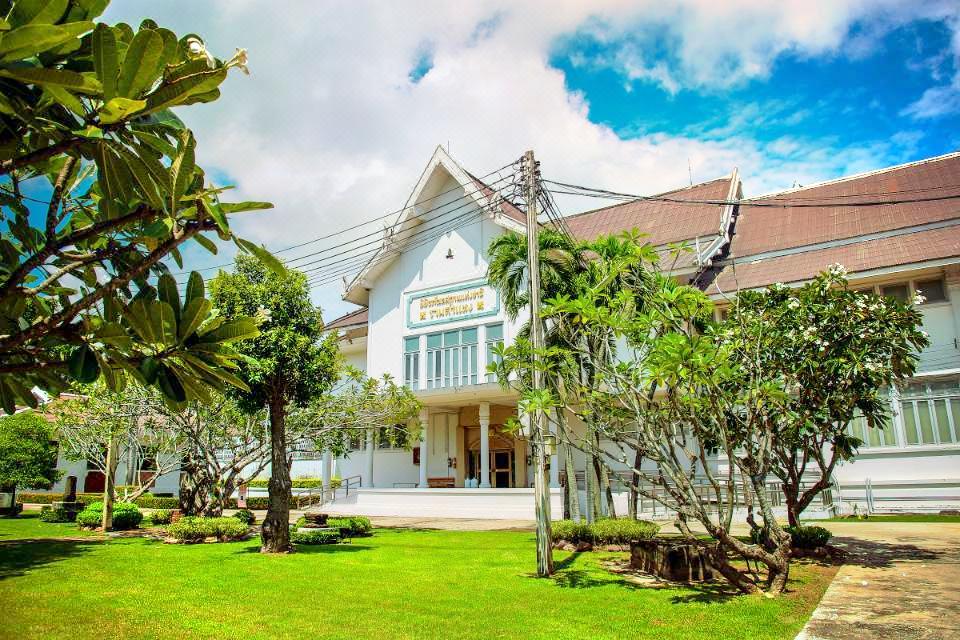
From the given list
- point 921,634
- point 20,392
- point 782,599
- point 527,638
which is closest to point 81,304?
point 20,392

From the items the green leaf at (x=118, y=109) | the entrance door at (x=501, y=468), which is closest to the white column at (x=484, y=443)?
the entrance door at (x=501, y=468)

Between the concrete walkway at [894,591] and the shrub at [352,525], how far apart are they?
485 inches

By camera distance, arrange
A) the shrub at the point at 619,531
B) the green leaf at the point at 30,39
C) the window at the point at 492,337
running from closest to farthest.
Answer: the green leaf at the point at 30,39 < the shrub at the point at 619,531 < the window at the point at 492,337

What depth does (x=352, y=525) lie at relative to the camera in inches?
752

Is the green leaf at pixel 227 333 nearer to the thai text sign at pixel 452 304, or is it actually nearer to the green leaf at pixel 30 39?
the green leaf at pixel 30 39

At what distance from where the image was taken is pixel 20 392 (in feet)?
11.0

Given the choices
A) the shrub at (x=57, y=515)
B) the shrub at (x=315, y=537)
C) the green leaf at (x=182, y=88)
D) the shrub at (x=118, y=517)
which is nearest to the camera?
the green leaf at (x=182, y=88)

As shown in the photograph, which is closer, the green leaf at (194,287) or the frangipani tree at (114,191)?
the frangipani tree at (114,191)

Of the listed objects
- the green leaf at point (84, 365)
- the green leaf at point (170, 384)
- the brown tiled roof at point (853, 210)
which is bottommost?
the green leaf at point (170, 384)

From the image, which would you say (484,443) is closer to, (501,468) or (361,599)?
(501,468)

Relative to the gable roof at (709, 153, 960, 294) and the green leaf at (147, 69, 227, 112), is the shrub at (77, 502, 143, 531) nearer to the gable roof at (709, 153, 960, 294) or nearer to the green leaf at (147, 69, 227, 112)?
the gable roof at (709, 153, 960, 294)

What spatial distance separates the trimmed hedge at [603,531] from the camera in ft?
49.7

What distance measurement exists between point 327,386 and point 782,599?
1082cm

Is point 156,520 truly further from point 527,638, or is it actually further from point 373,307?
point 527,638
